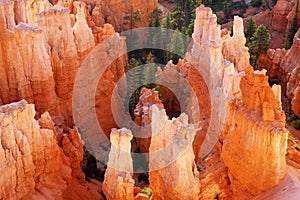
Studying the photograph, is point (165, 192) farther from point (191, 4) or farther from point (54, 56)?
point (191, 4)

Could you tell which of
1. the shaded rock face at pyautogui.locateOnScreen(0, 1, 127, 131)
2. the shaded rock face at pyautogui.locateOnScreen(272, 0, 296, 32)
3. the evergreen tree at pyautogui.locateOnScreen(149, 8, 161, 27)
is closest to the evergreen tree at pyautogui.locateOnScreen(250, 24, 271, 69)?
the evergreen tree at pyautogui.locateOnScreen(149, 8, 161, 27)

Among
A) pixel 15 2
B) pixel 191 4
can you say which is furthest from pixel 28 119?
pixel 191 4

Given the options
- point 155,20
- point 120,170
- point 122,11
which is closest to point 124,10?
point 122,11

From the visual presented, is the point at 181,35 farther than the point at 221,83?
Yes

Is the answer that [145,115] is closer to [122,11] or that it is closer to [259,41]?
[259,41]

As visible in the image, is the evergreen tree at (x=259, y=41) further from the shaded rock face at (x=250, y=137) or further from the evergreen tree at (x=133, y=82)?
the shaded rock face at (x=250, y=137)

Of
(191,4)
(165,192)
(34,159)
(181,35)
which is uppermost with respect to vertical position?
(191,4)

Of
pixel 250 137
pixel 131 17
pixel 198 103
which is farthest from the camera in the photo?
pixel 131 17
